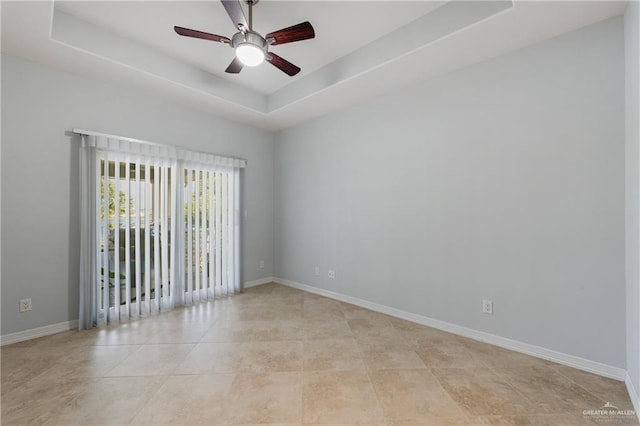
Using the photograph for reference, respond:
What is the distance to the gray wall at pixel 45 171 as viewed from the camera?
8.16ft

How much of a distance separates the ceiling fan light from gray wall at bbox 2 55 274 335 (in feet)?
6.22

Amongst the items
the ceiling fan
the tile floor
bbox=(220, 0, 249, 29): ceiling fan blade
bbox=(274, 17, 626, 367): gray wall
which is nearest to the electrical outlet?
the tile floor

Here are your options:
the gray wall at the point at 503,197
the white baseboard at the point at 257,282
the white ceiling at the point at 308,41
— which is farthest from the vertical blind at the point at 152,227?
the gray wall at the point at 503,197

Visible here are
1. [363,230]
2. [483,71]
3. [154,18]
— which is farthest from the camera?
[363,230]

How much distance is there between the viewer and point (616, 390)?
1836 millimetres

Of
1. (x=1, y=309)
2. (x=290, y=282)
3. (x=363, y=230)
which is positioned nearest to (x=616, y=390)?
(x=363, y=230)

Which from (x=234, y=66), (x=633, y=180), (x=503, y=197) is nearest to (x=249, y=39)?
(x=234, y=66)

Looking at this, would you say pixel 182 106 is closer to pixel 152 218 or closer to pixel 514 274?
pixel 152 218

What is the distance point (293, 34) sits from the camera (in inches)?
82.8

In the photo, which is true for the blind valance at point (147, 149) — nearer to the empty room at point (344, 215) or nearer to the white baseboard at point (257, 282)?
the empty room at point (344, 215)

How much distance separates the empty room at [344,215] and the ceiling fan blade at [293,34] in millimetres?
17

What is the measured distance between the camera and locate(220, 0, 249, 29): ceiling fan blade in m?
1.79

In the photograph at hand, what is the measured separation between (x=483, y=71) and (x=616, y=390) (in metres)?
2.76

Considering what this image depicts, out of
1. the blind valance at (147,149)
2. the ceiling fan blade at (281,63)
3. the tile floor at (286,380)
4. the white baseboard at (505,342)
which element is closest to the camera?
the tile floor at (286,380)
